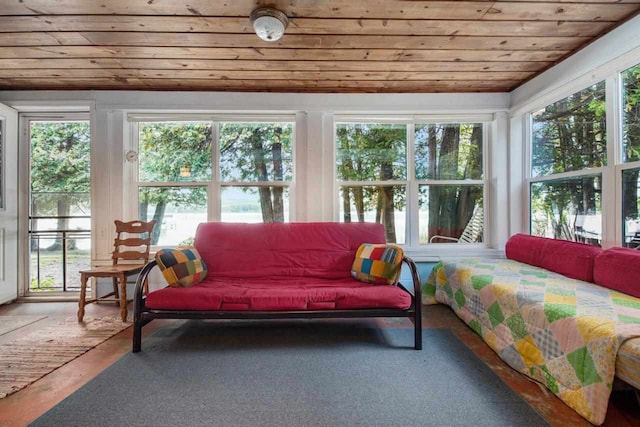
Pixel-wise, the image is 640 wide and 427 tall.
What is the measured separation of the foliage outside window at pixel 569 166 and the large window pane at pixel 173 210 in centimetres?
350

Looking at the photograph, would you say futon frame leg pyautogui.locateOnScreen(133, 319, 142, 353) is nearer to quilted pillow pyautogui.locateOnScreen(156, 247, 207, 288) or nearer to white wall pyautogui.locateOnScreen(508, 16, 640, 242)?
quilted pillow pyautogui.locateOnScreen(156, 247, 207, 288)

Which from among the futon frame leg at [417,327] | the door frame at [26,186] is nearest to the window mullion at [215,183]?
the door frame at [26,186]

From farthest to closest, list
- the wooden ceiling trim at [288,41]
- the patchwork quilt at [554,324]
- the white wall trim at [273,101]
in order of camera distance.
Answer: the white wall trim at [273,101]
the wooden ceiling trim at [288,41]
the patchwork quilt at [554,324]

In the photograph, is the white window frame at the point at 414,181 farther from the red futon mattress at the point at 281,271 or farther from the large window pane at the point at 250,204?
the large window pane at the point at 250,204

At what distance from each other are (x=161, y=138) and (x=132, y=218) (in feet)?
3.08

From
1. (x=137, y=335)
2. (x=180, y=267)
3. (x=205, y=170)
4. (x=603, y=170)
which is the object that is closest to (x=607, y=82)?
(x=603, y=170)

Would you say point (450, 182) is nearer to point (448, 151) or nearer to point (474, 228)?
point (448, 151)

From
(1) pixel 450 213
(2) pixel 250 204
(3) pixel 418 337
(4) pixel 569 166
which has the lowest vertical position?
(3) pixel 418 337

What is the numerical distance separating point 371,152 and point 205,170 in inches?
73.6

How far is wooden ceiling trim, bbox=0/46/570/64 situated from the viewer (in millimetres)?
2207

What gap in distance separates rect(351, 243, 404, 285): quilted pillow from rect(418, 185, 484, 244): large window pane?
108 centimetres

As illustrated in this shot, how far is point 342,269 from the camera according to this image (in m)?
2.48

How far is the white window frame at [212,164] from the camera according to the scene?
120 inches

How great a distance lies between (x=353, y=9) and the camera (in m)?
1.79
